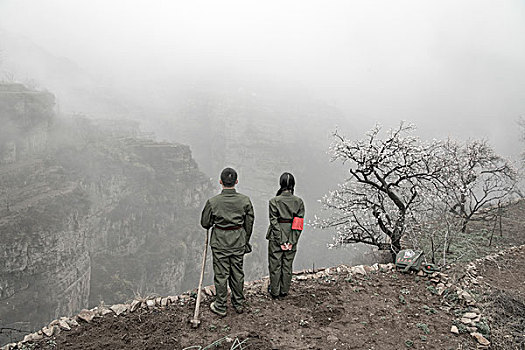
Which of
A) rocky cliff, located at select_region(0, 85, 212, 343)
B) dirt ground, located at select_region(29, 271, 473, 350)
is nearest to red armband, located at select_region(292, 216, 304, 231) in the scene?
dirt ground, located at select_region(29, 271, 473, 350)

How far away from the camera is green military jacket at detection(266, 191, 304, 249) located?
5805 millimetres

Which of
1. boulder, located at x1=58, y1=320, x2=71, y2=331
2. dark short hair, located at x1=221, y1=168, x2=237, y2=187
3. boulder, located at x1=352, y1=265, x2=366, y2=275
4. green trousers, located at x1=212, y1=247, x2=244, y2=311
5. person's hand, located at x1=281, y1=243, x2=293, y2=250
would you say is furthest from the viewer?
boulder, located at x1=352, y1=265, x2=366, y2=275

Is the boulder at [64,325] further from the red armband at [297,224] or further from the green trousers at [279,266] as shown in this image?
the red armband at [297,224]

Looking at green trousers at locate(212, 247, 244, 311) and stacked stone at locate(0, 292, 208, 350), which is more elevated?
green trousers at locate(212, 247, 244, 311)

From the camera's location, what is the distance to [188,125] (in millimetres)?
180875

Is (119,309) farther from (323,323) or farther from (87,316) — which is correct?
(323,323)

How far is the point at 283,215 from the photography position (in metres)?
5.89

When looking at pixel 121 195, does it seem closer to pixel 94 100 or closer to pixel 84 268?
pixel 84 268

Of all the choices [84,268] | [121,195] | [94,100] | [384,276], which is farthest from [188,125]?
[384,276]

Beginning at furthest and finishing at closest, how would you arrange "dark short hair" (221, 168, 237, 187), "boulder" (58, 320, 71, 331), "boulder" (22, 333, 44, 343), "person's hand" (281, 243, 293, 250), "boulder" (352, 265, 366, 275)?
"boulder" (352, 265, 366, 275) → "person's hand" (281, 243, 293, 250) → "dark short hair" (221, 168, 237, 187) → "boulder" (58, 320, 71, 331) → "boulder" (22, 333, 44, 343)

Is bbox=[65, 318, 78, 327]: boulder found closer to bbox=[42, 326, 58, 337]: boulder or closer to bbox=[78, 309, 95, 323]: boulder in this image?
bbox=[78, 309, 95, 323]: boulder

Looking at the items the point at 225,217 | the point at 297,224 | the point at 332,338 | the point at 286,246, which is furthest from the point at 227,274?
the point at 332,338

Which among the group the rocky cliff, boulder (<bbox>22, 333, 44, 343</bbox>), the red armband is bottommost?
the rocky cliff

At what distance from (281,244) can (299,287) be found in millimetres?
1574
